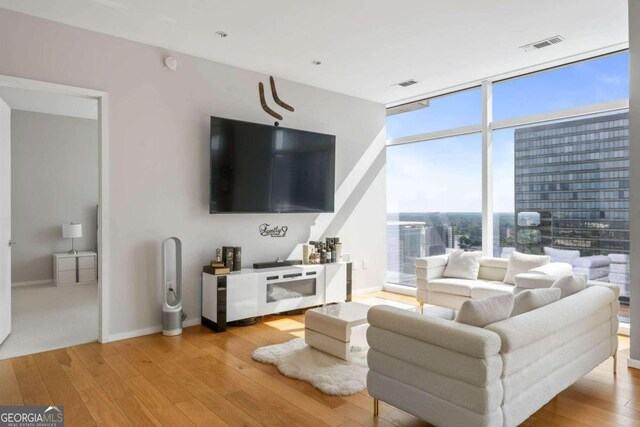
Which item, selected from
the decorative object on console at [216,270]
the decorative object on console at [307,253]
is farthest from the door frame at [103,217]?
the decorative object on console at [307,253]

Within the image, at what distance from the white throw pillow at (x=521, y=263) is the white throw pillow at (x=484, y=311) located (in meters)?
2.39

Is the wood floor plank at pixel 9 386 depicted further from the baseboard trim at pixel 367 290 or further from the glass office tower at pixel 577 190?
the glass office tower at pixel 577 190

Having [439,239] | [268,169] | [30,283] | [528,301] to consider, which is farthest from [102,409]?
[30,283]

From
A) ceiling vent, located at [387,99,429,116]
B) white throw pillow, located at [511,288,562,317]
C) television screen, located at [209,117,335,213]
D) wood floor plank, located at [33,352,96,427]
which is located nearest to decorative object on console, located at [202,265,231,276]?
television screen, located at [209,117,335,213]

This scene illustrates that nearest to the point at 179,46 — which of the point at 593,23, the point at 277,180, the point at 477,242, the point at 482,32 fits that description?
the point at 277,180

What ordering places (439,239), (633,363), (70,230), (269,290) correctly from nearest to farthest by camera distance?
(633,363) → (269,290) → (439,239) → (70,230)

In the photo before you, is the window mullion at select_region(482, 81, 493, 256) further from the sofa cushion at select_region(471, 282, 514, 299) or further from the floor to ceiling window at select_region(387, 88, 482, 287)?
the sofa cushion at select_region(471, 282, 514, 299)

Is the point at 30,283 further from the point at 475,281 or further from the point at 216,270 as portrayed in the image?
the point at 475,281

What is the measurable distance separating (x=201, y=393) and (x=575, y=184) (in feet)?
13.9

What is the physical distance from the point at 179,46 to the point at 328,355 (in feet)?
10.9

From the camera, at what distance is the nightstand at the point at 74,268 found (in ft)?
21.8

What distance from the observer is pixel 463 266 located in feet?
Answer: 16.2

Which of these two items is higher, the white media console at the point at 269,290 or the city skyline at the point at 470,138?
the city skyline at the point at 470,138

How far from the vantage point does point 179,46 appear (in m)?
4.24
